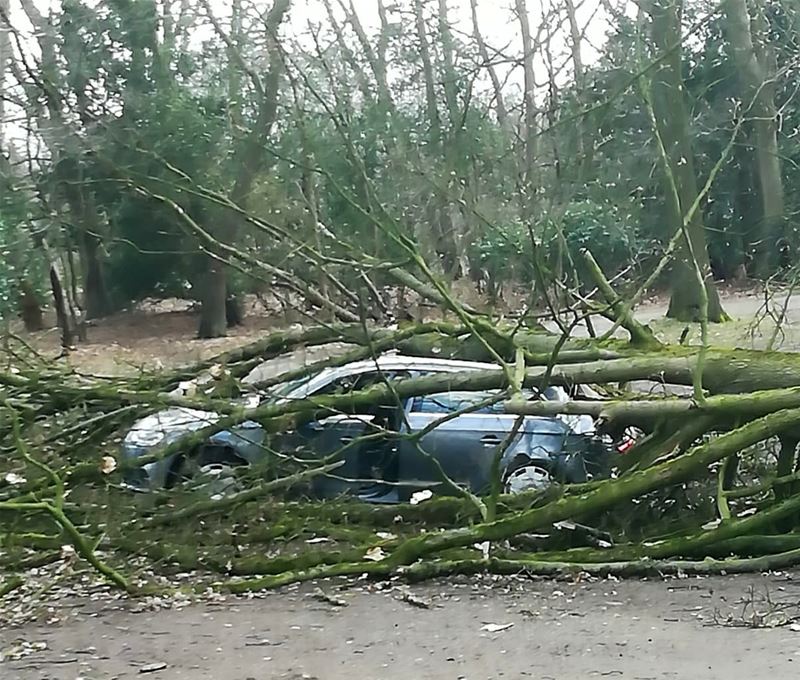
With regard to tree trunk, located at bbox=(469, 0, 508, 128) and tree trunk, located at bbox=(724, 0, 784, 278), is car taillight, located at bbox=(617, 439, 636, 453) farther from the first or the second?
tree trunk, located at bbox=(724, 0, 784, 278)

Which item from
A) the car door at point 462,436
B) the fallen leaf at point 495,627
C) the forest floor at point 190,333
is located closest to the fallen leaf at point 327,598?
the fallen leaf at point 495,627

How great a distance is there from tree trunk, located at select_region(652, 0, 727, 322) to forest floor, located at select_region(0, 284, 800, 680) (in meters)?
2.34

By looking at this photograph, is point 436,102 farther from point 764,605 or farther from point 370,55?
point 764,605

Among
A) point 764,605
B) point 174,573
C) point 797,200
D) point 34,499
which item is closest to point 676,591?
point 764,605

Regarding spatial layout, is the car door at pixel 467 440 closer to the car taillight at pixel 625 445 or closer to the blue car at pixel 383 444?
the blue car at pixel 383 444

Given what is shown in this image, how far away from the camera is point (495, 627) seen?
245 inches

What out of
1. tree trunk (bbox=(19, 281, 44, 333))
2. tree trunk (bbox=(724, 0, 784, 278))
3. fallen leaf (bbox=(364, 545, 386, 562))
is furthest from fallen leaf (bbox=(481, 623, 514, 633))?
tree trunk (bbox=(19, 281, 44, 333))

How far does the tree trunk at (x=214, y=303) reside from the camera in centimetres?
2155

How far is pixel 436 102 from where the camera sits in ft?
42.1

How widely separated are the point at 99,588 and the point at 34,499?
Result: 0.68 m

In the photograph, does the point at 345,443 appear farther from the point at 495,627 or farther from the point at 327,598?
the point at 495,627

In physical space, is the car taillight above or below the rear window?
below

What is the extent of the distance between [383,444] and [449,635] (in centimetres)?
296

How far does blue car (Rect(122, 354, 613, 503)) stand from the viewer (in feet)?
27.4
